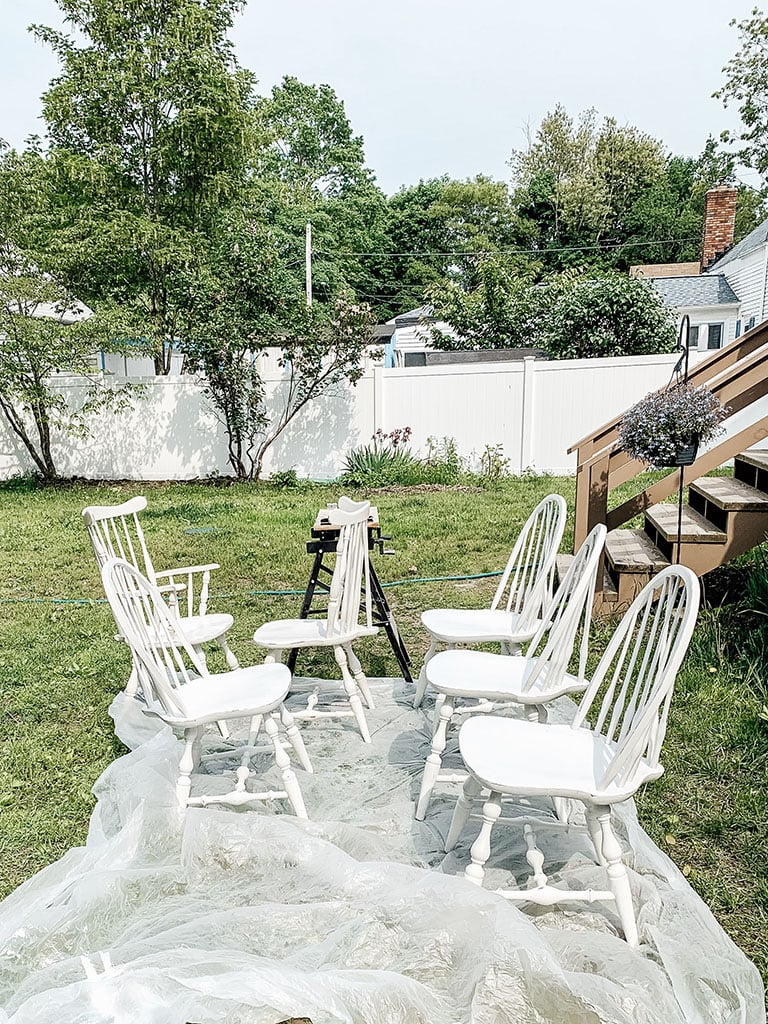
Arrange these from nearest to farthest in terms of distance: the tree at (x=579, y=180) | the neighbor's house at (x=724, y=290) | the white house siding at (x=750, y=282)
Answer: the white house siding at (x=750, y=282) → the neighbor's house at (x=724, y=290) → the tree at (x=579, y=180)

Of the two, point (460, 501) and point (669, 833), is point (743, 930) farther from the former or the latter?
point (460, 501)

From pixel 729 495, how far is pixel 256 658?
2564 millimetres

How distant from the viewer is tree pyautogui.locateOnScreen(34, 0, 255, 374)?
31.8ft

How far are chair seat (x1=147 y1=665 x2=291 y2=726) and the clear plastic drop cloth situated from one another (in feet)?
0.66

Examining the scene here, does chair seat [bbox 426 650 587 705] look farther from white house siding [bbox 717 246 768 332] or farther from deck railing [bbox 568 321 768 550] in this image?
Answer: white house siding [bbox 717 246 768 332]

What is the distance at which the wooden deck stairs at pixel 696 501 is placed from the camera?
3590 millimetres

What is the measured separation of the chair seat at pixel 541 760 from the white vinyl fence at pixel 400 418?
24.2 feet

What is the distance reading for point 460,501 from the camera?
7750 millimetres

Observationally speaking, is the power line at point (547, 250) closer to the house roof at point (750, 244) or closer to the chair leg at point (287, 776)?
the house roof at point (750, 244)

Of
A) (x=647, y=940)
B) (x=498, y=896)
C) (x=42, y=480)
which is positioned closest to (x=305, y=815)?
(x=498, y=896)

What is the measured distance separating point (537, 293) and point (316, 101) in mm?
18759

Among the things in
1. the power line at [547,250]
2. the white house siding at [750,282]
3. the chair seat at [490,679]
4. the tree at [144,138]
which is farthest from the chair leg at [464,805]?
the power line at [547,250]

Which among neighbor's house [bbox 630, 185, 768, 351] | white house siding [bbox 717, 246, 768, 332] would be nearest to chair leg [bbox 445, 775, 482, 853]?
neighbor's house [bbox 630, 185, 768, 351]

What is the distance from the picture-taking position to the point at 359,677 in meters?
2.98
